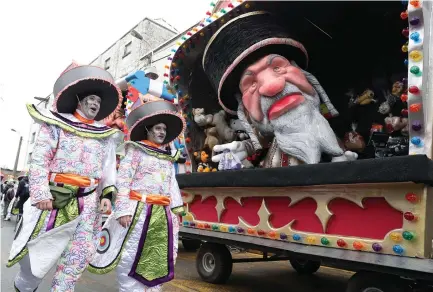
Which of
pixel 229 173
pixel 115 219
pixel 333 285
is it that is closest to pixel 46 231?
pixel 115 219

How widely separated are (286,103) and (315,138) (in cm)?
47

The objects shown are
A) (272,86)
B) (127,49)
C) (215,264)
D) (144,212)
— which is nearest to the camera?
(144,212)

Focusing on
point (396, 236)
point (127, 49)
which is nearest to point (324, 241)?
point (396, 236)

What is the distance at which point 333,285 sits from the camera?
4852mm

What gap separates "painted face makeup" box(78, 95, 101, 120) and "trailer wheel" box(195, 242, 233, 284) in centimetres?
231

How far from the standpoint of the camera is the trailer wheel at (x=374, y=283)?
251cm

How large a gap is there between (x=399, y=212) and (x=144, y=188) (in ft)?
6.12

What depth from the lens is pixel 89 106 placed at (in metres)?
2.78

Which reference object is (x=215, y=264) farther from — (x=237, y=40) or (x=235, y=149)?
(x=237, y=40)

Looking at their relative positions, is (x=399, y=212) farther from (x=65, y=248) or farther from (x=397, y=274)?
(x=65, y=248)

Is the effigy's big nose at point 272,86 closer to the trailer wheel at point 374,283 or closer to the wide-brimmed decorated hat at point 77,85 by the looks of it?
the wide-brimmed decorated hat at point 77,85

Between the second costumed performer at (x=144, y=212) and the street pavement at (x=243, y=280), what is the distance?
1.17 m

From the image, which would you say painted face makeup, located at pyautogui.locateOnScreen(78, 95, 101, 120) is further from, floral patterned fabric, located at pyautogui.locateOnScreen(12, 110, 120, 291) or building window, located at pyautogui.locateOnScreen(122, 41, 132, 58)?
building window, located at pyautogui.locateOnScreen(122, 41, 132, 58)

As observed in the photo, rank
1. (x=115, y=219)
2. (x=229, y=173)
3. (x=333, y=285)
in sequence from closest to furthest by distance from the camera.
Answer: (x=115, y=219) → (x=229, y=173) → (x=333, y=285)
